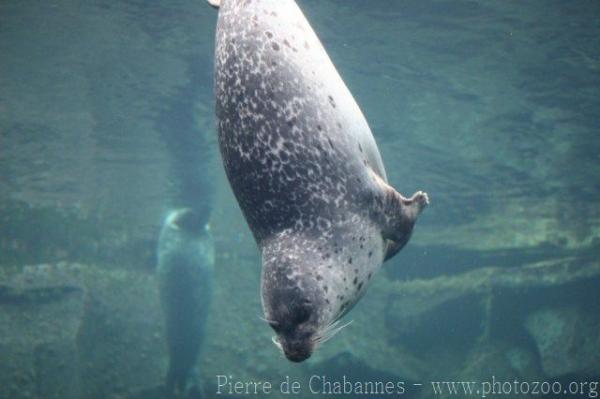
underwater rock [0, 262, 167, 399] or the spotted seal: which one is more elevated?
the spotted seal

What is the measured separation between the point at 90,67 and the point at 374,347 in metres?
12.6

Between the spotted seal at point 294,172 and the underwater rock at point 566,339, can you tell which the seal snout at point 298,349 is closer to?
the spotted seal at point 294,172

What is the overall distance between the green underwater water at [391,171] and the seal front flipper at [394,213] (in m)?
8.75

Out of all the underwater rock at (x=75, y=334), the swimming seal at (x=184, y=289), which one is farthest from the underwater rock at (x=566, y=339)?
the underwater rock at (x=75, y=334)

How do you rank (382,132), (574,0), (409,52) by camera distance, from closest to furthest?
(574,0) < (409,52) < (382,132)

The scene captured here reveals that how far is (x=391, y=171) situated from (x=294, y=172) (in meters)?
18.6

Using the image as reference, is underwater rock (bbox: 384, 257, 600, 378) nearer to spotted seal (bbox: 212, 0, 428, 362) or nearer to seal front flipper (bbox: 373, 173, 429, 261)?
seal front flipper (bbox: 373, 173, 429, 261)

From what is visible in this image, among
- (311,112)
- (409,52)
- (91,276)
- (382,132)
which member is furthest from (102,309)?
(311,112)

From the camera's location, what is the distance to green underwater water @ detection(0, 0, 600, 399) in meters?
11.0

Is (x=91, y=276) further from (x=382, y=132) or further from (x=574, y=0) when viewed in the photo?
Answer: (x=574, y=0)

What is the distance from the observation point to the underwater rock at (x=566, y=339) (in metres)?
12.8

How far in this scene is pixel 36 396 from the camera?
44.1 ft

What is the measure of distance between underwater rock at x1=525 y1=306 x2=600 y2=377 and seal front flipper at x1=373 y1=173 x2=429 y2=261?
44.4 feet

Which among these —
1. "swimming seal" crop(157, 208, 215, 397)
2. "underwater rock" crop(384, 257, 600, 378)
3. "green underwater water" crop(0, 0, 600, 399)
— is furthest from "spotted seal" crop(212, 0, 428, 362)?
"underwater rock" crop(384, 257, 600, 378)
